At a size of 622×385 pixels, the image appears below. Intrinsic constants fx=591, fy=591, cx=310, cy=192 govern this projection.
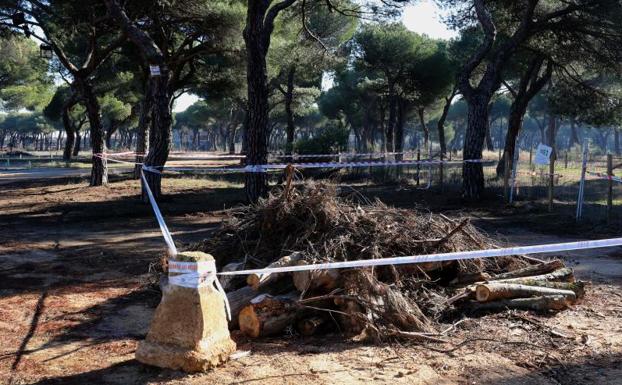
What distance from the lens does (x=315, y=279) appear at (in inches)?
196

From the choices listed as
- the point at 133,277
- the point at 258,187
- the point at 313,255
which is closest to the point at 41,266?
the point at 133,277

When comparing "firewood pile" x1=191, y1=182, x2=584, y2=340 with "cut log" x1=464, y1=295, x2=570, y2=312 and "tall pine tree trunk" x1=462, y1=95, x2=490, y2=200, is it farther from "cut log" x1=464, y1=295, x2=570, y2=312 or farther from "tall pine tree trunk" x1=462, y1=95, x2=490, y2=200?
"tall pine tree trunk" x1=462, y1=95, x2=490, y2=200

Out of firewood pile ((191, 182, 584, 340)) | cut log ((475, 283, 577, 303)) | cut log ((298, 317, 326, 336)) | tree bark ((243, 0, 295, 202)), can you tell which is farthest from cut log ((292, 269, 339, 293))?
tree bark ((243, 0, 295, 202))

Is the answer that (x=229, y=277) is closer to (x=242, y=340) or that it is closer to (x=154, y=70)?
(x=242, y=340)

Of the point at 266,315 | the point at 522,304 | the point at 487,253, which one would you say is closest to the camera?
the point at 487,253

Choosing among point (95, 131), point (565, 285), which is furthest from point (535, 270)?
point (95, 131)

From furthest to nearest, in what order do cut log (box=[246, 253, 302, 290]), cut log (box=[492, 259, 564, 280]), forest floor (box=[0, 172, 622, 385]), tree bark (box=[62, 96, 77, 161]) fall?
tree bark (box=[62, 96, 77, 161])
cut log (box=[492, 259, 564, 280])
cut log (box=[246, 253, 302, 290])
forest floor (box=[0, 172, 622, 385])

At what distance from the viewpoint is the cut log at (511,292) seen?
5344 mm

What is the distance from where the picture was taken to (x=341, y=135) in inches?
955

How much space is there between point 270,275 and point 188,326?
114 cm

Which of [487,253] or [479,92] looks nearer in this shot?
[487,253]

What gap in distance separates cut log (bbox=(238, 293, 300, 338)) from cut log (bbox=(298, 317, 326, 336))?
90 mm

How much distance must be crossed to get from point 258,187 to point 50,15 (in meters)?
9.76

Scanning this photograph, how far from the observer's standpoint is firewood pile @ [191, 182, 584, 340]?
489 centimetres
